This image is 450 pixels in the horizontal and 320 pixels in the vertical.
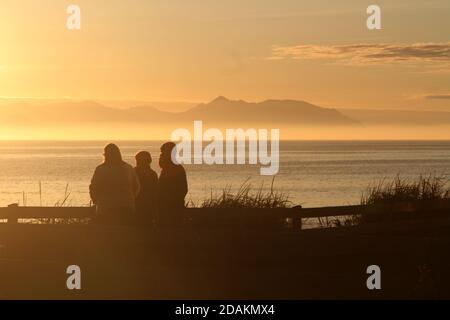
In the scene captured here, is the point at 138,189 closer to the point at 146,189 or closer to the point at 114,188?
the point at 114,188

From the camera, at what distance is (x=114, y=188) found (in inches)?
613

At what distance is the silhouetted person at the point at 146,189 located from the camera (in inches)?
661

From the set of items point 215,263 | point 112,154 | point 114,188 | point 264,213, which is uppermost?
point 112,154

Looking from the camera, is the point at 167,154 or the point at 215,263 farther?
the point at 167,154

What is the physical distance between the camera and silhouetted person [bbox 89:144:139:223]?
15.5 meters

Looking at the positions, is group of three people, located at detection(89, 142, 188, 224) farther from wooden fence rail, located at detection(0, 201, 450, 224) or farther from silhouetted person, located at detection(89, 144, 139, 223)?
wooden fence rail, located at detection(0, 201, 450, 224)

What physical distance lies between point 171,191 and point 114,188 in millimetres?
1344

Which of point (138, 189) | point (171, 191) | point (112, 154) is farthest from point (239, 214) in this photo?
point (112, 154)

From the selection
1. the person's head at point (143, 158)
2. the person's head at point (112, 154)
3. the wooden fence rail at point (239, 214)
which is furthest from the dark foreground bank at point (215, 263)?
the person's head at point (143, 158)

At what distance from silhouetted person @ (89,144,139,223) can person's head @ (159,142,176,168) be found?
0.66 m

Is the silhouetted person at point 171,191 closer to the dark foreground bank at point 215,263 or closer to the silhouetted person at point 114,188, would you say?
the silhouetted person at point 114,188

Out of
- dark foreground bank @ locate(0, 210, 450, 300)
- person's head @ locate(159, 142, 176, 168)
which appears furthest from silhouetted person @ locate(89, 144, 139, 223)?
dark foreground bank @ locate(0, 210, 450, 300)

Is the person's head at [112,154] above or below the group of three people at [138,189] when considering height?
above
